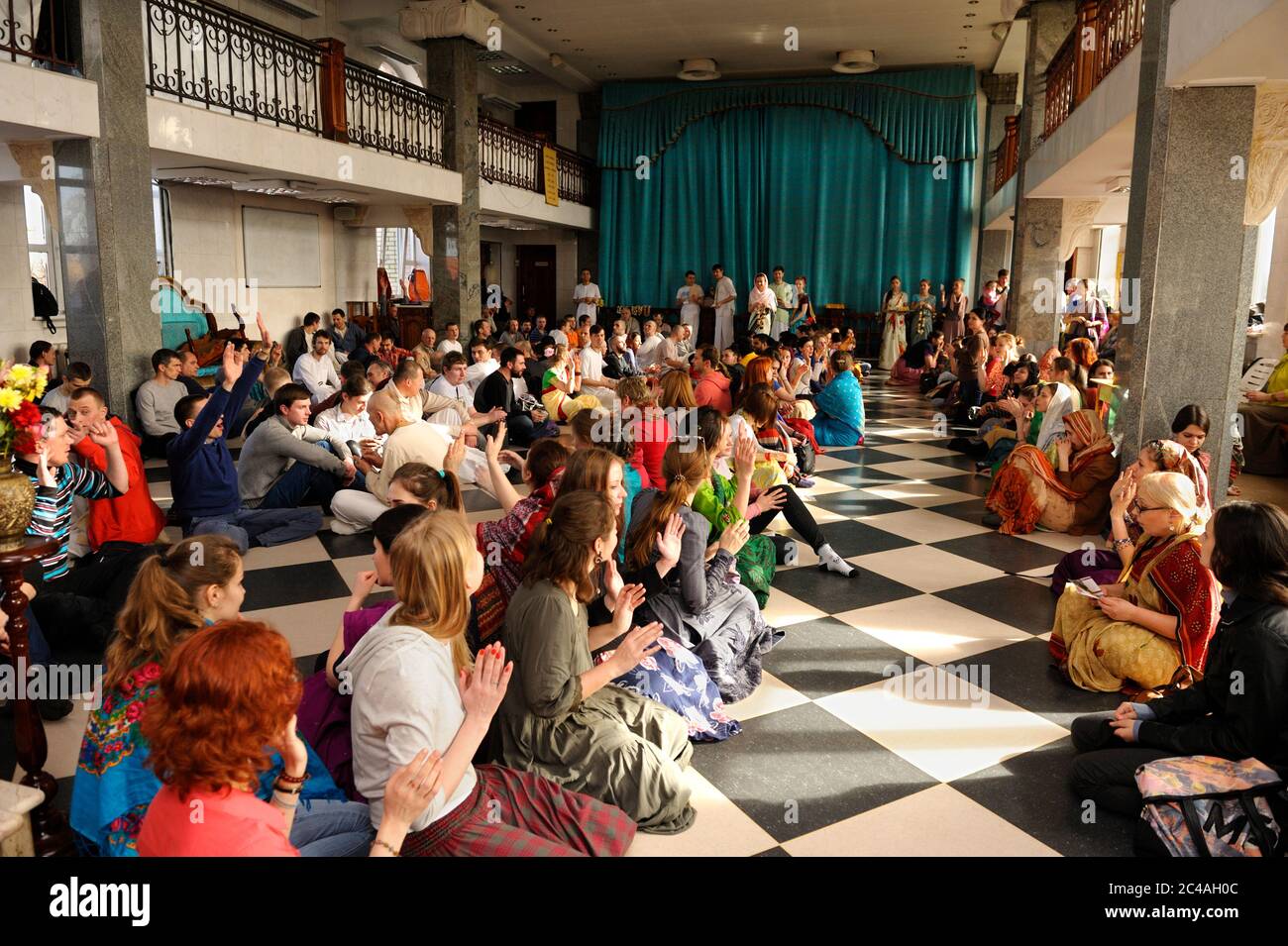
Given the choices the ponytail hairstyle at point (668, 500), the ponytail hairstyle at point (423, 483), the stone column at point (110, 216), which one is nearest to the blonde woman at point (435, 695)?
the ponytail hairstyle at point (668, 500)

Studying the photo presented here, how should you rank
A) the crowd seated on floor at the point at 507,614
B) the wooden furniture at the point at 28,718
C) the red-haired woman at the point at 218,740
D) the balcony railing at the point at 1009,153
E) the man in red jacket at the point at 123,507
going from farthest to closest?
the balcony railing at the point at 1009,153, the man in red jacket at the point at 123,507, the wooden furniture at the point at 28,718, the crowd seated on floor at the point at 507,614, the red-haired woman at the point at 218,740

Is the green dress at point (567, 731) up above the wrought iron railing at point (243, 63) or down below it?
below

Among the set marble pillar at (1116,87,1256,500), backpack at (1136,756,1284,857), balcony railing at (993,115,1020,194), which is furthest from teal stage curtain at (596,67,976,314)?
backpack at (1136,756,1284,857)

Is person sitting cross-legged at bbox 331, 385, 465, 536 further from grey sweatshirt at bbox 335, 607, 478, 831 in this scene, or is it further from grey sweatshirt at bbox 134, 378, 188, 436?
grey sweatshirt at bbox 335, 607, 478, 831

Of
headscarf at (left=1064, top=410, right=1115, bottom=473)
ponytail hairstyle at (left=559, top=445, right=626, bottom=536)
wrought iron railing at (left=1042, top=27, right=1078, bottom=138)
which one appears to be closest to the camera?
ponytail hairstyle at (left=559, top=445, right=626, bottom=536)

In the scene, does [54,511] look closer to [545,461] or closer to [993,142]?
[545,461]

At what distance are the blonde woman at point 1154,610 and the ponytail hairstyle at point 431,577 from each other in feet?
7.88

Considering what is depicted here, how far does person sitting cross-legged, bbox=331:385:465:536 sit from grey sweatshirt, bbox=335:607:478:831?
108 inches

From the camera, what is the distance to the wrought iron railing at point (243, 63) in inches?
312

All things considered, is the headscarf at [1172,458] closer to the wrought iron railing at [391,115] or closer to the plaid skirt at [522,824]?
the plaid skirt at [522,824]

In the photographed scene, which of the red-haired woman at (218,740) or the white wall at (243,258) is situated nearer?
the red-haired woman at (218,740)

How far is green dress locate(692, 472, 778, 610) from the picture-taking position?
3977 millimetres

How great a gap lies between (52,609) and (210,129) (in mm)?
5460

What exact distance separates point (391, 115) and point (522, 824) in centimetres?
984
